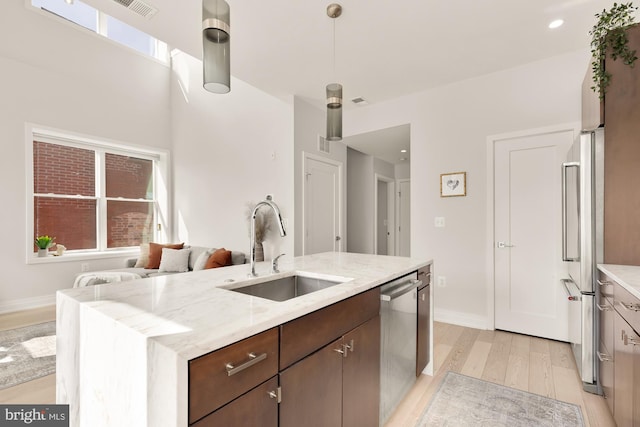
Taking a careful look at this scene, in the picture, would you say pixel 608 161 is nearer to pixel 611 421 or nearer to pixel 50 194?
pixel 611 421

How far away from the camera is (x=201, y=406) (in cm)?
78

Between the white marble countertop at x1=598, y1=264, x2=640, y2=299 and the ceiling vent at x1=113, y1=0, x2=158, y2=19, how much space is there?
11.1 ft

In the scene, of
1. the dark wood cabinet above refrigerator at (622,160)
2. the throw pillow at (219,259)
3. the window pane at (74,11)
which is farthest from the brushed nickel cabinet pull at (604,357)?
the window pane at (74,11)

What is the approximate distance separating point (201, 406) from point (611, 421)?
243 centimetres

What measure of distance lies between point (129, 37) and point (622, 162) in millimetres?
6788

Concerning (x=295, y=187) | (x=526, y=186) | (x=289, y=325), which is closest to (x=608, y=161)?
(x=526, y=186)

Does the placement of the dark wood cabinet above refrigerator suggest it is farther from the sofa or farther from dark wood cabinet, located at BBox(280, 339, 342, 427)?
the sofa

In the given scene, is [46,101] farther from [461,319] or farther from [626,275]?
[626,275]

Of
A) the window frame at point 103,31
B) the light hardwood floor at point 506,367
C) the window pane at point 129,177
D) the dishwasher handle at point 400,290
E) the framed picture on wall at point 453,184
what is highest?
the window frame at point 103,31

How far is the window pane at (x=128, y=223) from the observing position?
527cm

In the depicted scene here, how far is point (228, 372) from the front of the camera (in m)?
0.84

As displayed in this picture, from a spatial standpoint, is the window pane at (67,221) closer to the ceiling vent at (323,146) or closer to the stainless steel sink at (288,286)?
the ceiling vent at (323,146)

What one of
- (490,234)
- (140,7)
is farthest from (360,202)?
(140,7)

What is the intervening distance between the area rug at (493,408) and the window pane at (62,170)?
5.57m
